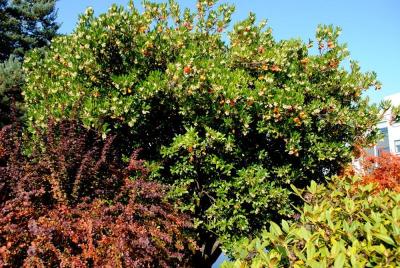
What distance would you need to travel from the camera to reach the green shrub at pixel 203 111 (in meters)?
6.01

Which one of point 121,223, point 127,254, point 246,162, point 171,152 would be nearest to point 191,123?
point 171,152

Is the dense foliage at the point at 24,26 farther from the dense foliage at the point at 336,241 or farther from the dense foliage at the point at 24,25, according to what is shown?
the dense foliage at the point at 336,241

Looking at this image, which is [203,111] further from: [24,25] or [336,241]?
[24,25]

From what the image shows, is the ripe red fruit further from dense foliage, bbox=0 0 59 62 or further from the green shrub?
dense foliage, bbox=0 0 59 62

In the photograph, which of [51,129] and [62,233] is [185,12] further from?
[62,233]

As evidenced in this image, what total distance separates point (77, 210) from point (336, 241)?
351cm

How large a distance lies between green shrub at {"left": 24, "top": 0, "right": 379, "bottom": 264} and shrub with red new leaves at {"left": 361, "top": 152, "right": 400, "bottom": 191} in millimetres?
2831

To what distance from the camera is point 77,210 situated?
4684mm

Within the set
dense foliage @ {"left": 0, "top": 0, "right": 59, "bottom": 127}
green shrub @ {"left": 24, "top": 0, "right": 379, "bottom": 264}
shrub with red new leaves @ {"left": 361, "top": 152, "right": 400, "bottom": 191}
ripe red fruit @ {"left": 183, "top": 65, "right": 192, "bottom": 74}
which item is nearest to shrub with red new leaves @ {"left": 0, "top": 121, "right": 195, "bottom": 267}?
green shrub @ {"left": 24, "top": 0, "right": 379, "bottom": 264}

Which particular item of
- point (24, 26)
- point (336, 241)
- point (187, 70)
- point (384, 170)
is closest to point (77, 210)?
point (187, 70)

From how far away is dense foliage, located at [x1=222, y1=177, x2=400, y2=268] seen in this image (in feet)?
6.52

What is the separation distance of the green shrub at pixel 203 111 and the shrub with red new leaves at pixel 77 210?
67cm

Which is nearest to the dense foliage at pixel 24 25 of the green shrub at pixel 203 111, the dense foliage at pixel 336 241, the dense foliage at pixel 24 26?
the dense foliage at pixel 24 26

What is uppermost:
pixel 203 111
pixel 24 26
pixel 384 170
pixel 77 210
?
pixel 24 26
